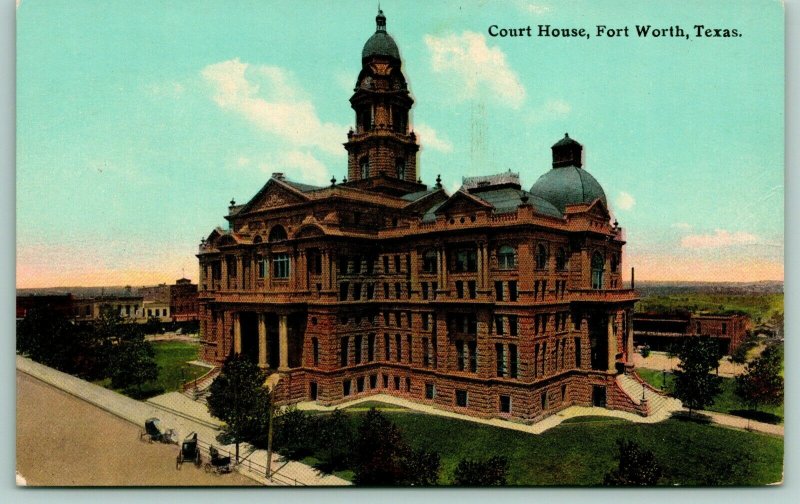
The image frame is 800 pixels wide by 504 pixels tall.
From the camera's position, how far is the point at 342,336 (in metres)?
37.3

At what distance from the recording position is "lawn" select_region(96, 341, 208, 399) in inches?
1515

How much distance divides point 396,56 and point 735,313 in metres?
30.0

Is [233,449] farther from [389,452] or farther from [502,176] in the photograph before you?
[502,176]

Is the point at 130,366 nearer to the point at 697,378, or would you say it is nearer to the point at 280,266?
the point at 280,266

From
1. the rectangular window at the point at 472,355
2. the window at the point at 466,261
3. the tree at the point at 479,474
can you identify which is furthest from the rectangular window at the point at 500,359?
the tree at the point at 479,474

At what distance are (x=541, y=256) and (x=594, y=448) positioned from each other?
11.8 meters

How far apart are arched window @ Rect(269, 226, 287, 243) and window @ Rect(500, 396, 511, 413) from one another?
20008 millimetres

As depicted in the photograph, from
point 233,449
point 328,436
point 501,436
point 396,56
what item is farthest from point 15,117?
point 501,436

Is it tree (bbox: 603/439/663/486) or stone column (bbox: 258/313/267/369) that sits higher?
stone column (bbox: 258/313/267/369)

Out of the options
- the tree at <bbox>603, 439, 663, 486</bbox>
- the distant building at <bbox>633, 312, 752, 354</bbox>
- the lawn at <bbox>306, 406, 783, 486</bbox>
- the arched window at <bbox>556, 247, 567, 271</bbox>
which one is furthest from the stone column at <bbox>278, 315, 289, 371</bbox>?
the distant building at <bbox>633, 312, 752, 354</bbox>

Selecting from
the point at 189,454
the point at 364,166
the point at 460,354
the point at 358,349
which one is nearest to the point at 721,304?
the point at 460,354

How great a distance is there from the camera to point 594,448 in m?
27.0

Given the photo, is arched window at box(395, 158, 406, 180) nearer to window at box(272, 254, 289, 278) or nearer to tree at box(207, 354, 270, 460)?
window at box(272, 254, 289, 278)

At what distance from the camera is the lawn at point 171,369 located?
3847cm
